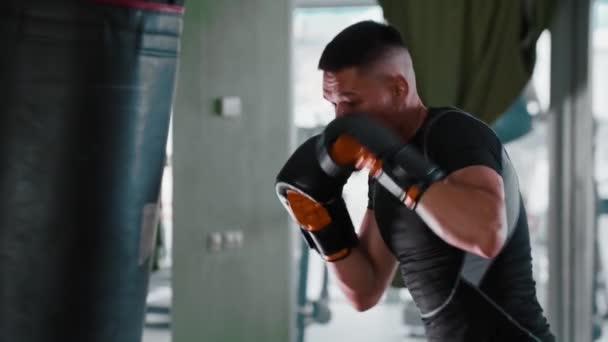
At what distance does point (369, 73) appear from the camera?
1.52 m

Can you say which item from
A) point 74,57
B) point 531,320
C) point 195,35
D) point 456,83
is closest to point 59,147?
point 74,57

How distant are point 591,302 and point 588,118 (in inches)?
31.6

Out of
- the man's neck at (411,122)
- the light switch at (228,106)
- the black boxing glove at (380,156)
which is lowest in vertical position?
the light switch at (228,106)

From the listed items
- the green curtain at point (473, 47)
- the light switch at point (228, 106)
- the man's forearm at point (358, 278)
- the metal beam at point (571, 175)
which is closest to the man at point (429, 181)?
the man's forearm at point (358, 278)

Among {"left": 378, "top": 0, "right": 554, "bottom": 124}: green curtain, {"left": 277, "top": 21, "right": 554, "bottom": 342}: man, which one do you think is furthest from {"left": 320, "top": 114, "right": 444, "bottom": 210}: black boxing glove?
{"left": 378, "top": 0, "right": 554, "bottom": 124}: green curtain

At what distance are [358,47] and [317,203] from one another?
1.14ft

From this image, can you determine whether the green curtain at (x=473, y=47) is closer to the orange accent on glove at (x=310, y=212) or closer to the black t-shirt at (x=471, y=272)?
the orange accent on glove at (x=310, y=212)

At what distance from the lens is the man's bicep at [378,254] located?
180 cm

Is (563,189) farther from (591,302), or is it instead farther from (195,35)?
(195,35)

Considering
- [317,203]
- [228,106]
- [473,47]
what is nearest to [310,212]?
[317,203]

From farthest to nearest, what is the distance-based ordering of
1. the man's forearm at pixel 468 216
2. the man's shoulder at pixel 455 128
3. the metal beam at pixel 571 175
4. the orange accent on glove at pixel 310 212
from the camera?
the metal beam at pixel 571 175 → the orange accent on glove at pixel 310 212 → the man's shoulder at pixel 455 128 → the man's forearm at pixel 468 216

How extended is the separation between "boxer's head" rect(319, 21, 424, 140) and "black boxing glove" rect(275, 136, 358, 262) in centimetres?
Answer: 17

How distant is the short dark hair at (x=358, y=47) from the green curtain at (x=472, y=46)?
6.93 ft

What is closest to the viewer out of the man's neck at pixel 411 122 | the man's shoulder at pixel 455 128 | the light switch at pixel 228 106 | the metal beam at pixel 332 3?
the man's shoulder at pixel 455 128
